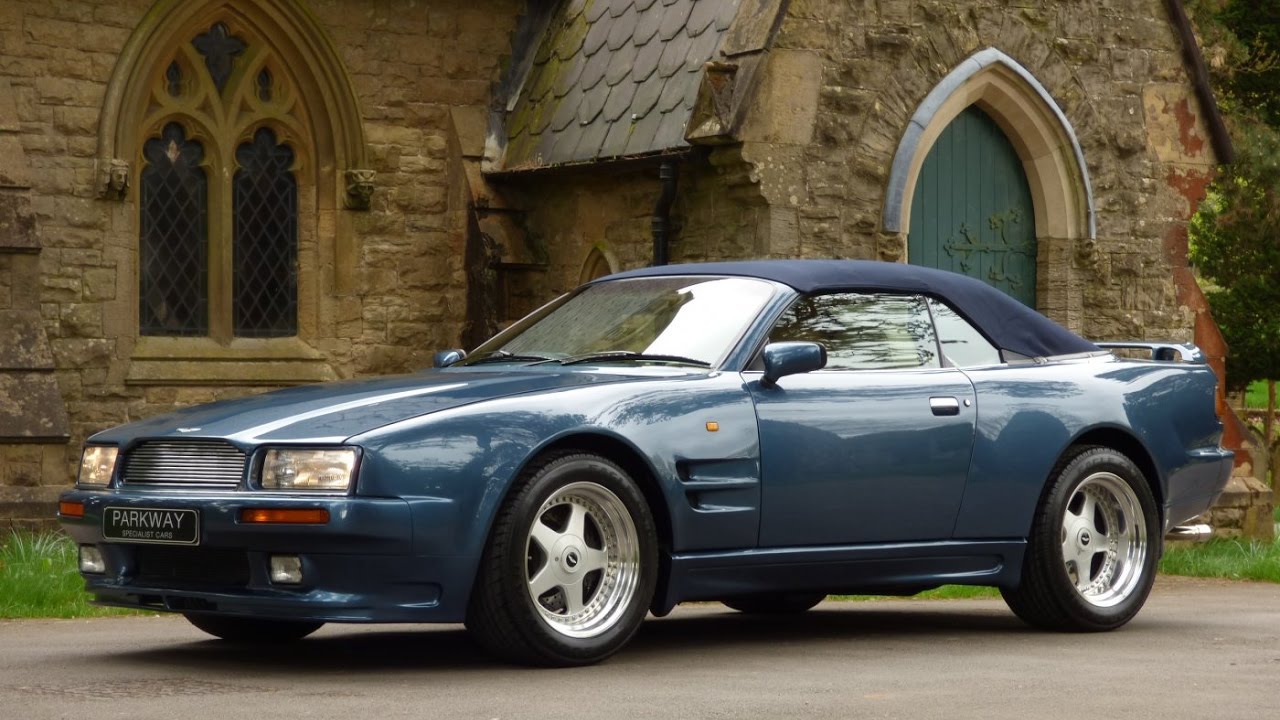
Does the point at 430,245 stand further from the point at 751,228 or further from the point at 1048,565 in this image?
the point at 1048,565

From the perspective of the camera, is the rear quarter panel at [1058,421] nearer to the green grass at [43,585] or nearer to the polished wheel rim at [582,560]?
the polished wheel rim at [582,560]

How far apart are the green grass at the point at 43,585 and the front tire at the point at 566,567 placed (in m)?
2.95

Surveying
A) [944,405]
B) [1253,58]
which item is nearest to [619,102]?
[944,405]

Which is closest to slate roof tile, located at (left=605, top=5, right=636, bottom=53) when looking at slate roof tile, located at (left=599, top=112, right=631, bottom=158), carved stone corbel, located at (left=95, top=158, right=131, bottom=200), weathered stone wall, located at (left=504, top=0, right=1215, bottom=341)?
slate roof tile, located at (left=599, top=112, right=631, bottom=158)

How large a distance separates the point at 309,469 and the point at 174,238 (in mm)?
9304

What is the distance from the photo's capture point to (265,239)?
15.7 metres

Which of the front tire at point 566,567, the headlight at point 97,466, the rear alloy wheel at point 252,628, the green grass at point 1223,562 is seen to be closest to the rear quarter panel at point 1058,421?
the front tire at point 566,567

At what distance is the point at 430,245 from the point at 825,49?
431 cm

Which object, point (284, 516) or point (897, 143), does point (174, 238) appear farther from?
point (284, 516)

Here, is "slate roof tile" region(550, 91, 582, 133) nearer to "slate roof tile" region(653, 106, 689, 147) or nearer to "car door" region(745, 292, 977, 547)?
"slate roof tile" region(653, 106, 689, 147)

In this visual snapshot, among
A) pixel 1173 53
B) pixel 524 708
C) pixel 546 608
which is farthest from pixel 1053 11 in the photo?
pixel 524 708

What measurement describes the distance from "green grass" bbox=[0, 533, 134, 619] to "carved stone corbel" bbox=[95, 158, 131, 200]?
12.2ft

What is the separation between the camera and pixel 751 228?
1295 centimetres

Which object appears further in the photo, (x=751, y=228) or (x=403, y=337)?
(x=403, y=337)
